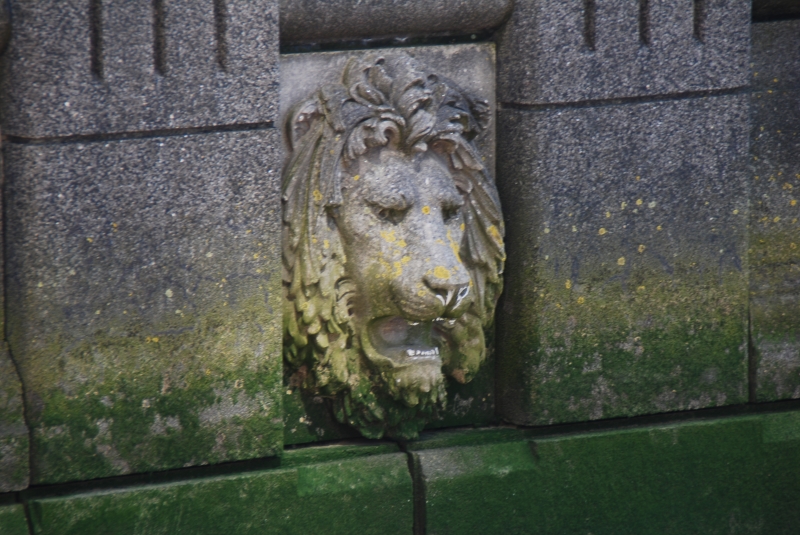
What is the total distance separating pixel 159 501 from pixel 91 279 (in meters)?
0.63

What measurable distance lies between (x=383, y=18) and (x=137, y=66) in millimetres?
702

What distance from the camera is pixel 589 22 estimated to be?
11.2 feet

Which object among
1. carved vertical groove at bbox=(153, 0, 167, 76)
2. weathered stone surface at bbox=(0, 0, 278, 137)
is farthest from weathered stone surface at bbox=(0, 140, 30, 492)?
carved vertical groove at bbox=(153, 0, 167, 76)

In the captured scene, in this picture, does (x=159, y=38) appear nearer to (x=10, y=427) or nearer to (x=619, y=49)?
(x=10, y=427)

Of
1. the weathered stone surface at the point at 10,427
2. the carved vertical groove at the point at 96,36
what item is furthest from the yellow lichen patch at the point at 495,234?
the weathered stone surface at the point at 10,427

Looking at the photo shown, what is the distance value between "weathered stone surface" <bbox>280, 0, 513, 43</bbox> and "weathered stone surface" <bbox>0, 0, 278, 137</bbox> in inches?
4.4

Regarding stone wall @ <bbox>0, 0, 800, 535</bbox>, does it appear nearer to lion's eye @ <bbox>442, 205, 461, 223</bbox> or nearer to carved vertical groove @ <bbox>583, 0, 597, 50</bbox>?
carved vertical groove @ <bbox>583, 0, 597, 50</bbox>

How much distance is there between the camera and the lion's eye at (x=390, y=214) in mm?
3258

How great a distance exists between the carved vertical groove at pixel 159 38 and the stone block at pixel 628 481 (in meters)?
1.33

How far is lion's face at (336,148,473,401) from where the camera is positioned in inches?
127

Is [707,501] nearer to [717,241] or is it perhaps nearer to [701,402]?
[701,402]

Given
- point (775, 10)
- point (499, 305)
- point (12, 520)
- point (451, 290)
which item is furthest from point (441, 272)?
point (775, 10)

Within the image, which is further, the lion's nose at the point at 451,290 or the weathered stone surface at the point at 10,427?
the lion's nose at the point at 451,290

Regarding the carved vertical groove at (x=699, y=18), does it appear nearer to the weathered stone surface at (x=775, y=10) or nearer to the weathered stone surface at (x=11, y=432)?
the weathered stone surface at (x=775, y=10)
